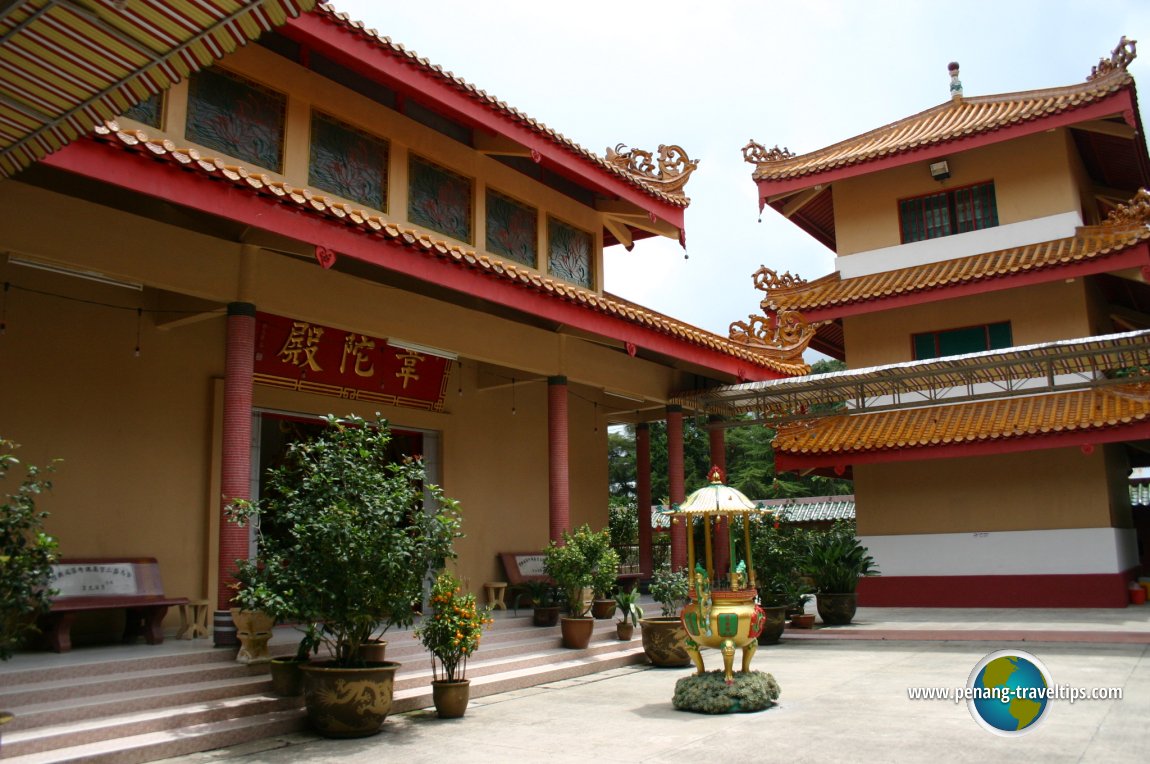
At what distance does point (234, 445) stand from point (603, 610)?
5988 millimetres

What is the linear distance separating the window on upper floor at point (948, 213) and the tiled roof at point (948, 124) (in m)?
1.32

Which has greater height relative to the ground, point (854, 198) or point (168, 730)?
point (854, 198)

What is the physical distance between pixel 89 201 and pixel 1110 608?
1636 cm

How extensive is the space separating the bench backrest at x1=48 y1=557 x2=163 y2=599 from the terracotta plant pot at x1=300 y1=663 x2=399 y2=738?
266 cm

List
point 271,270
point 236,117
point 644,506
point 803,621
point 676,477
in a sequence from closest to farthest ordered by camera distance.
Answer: point 271,270 → point 236,117 → point 676,477 → point 803,621 → point 644,506

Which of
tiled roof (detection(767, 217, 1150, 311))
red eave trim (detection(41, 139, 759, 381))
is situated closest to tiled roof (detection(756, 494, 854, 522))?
tiled roof (detection(767, 217, 1150, 311))

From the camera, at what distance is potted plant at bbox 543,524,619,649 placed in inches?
418

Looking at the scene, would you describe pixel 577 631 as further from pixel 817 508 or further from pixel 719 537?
pixel 817 508

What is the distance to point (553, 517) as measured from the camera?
1183 centimetres

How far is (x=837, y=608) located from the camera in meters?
14.4

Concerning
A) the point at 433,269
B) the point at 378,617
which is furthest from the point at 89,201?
the point at 378,617

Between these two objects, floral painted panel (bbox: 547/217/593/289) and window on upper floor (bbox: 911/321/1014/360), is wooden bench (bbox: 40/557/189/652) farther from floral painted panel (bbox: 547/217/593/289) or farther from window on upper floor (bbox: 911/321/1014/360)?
window on upper floor (bbox: 911/321/1014/360)

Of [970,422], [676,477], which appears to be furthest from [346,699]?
[970,422]

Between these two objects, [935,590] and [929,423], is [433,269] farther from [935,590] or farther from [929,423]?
[935,590]
